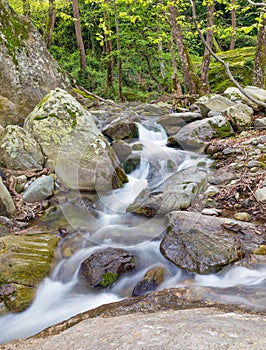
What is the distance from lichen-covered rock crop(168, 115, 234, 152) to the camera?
7.43 m

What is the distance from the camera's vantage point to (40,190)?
4.94 meters

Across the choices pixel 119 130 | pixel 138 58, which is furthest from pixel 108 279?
pixel 138 58

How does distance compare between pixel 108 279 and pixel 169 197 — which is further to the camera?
pixel 169 197

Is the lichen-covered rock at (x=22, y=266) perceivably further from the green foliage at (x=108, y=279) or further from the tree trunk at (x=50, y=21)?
the tree trunk at (x=50, y=21)

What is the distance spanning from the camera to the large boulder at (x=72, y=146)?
17.6ft

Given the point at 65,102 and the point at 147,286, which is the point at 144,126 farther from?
the point at 147,286

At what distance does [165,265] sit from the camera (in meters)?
3.61

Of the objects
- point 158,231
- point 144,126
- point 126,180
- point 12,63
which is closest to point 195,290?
point 158,231

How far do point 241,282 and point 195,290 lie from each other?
53 cm

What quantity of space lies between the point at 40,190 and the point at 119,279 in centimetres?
224

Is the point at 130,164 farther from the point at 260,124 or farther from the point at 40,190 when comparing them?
Result: the point at 260,124

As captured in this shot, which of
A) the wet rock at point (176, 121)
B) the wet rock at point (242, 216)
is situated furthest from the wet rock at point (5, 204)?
the wet rock at point (176, 121)

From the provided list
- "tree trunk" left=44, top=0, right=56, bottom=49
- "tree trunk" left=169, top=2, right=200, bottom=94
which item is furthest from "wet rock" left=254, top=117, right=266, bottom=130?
"tree trunk" left=44, top=0, right=56, bottom=49

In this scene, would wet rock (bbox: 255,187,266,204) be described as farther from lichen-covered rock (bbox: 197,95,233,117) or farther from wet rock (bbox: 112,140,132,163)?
lichen-covered rock (bbox: 197,95,233,117)
